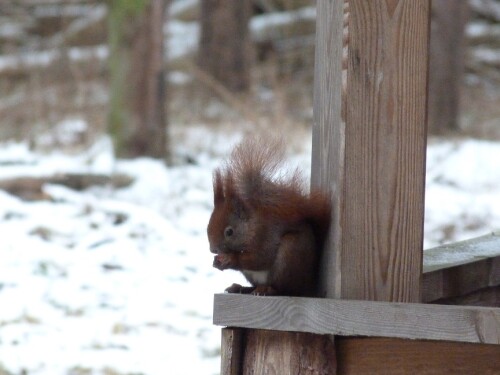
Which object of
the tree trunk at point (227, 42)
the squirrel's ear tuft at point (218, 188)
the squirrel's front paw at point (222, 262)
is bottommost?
the squirrel's front paw at point (222, 262)

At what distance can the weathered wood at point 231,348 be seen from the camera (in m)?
1.86

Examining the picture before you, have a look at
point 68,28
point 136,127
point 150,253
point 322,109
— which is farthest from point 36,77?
point 322,109

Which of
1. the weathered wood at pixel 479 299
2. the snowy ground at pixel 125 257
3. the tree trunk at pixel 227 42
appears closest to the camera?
the weathered wood at pixel 479 299

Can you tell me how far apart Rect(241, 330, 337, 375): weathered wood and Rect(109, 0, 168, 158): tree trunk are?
5.01 m

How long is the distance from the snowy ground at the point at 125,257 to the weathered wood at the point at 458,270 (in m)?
0.44

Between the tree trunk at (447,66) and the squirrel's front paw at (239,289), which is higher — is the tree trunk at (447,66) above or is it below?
above

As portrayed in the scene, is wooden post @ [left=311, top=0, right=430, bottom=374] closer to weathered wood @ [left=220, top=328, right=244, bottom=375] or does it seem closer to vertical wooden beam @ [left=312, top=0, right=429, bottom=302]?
vertical wooden beam @ [left=312, top=0, right=429, bottom=302]

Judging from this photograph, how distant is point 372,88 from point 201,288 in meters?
2.79

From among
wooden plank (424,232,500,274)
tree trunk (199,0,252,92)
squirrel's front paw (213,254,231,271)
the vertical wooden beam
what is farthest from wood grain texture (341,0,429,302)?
tree trunk (199,0,252,92)

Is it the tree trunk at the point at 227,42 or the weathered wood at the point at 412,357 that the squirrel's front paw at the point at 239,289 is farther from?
the tree trunk at the point at 227,42

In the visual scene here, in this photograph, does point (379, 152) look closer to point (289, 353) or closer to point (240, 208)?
point (240, 208)

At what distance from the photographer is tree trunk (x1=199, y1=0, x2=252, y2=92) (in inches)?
428

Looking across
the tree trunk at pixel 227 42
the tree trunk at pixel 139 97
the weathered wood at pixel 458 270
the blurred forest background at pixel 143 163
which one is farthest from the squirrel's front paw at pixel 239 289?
the tree trunk at pixel 227 42

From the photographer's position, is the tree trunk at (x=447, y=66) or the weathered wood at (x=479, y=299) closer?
the weathered wood at (x=479, y=299)
